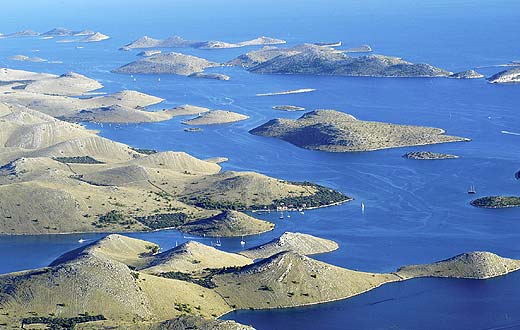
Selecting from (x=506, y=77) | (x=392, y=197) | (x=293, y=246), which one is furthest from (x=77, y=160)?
(x=506, y=77)

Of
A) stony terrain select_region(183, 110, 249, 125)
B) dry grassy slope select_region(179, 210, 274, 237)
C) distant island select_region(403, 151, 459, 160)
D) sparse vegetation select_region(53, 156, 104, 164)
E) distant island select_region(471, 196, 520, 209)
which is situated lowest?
stony terrain select_region(183, 110, 249, 125)

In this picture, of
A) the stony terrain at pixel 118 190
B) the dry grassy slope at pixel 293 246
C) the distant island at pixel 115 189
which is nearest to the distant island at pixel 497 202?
the distant island at pixel 115 189

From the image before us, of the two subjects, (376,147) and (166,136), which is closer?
(376,147)

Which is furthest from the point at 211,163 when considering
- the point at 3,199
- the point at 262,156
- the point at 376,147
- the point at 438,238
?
the point at 438,238

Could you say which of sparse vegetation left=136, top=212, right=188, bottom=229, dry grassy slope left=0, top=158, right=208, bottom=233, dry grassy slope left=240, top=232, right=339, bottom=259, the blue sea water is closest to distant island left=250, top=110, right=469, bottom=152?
the blue sea water

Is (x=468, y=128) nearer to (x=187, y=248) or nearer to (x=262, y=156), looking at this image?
(x=262, y=156)

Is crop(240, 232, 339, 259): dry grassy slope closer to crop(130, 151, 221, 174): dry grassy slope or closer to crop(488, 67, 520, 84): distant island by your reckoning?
crop(130, 151, 221, 174): dry grassy slope

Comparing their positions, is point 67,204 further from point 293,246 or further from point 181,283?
point 181,283
